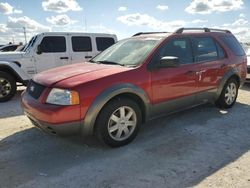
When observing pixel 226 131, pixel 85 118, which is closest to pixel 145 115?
pixel 85 118

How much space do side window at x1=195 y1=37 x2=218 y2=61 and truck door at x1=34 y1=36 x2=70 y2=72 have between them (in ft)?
15.9

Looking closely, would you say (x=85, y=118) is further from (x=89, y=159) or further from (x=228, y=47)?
(x=228, y=47)

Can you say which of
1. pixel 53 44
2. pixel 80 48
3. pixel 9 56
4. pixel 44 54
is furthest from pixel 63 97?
pixel 80 48

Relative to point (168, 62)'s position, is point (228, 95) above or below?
below

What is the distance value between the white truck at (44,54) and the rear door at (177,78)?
4830mm

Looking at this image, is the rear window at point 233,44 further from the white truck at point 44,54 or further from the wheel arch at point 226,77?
the white truck at point 44,54

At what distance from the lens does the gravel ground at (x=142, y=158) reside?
10.9 ft

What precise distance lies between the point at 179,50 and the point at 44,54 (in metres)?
4.93

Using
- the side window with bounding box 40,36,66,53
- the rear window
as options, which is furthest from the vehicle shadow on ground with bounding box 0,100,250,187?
the side window with bounding box 40,36,66,53

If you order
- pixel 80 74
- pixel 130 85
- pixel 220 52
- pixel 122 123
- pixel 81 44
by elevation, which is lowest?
pixel 122 123

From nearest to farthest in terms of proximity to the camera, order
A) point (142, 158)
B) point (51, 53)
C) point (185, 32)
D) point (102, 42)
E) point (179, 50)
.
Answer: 1. point (142, 158)
2. point (179, 50)
3. point (185, 32)
4. point (51, 53)
5. point (102, 42)

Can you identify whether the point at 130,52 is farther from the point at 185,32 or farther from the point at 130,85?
the point at 185,32

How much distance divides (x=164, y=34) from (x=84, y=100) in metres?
2.14

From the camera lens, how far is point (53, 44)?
886 centimetres
